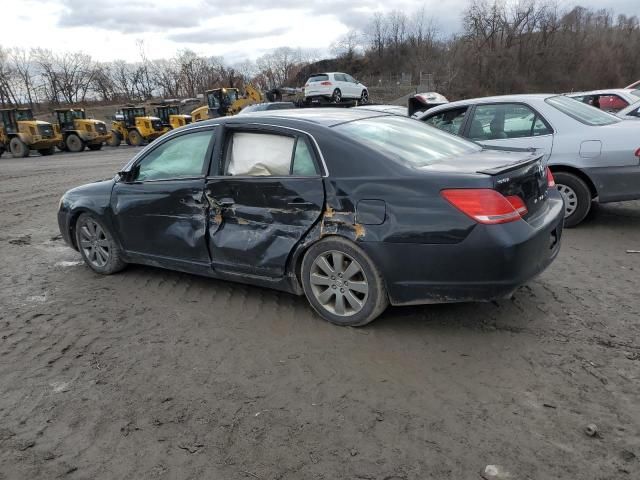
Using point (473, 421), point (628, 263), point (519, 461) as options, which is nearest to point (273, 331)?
point (473, 421)

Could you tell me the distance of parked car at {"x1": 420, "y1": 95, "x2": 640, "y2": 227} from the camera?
5301 millimetres

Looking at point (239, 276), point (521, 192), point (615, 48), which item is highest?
point (615, 48)

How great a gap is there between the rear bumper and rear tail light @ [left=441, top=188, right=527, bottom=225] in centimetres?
5

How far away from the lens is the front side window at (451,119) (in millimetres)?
6582

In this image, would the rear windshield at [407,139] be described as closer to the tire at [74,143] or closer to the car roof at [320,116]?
the car roof at [320,116]

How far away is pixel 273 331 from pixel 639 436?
2.31m

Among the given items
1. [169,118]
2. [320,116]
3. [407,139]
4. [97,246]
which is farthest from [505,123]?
[169,118]

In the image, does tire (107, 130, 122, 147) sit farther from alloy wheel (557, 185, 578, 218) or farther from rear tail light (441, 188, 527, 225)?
rear tail light (441, 188, 527, 225)

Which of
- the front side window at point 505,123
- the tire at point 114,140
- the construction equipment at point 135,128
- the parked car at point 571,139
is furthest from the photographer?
the tire at point 114,140

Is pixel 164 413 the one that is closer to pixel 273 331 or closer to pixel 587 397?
pixel 273 331

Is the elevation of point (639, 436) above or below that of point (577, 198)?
below

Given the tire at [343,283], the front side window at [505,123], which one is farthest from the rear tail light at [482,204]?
the front side window at [505,123]

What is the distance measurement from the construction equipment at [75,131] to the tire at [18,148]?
5.77 ft

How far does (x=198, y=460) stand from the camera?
7.92ft
